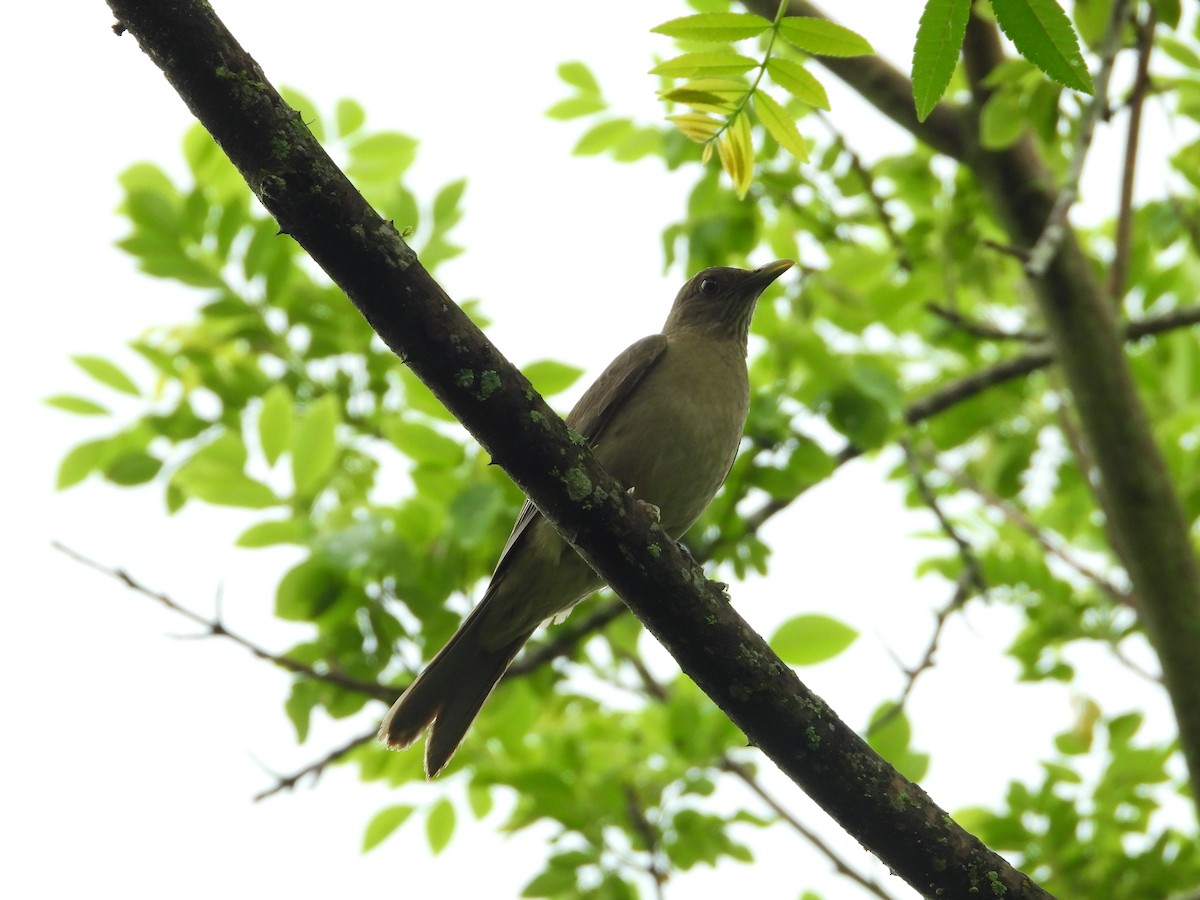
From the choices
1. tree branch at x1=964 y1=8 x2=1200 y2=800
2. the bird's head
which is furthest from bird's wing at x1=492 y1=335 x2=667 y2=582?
tree branch at x1=964 y1=8 x2=1200 y2=800

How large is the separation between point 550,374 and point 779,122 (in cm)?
158

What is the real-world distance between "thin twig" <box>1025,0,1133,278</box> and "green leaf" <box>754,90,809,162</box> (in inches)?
60.5

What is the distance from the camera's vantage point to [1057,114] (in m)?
4.58

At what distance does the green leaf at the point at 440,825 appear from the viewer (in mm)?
5121

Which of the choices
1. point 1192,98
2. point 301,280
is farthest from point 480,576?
point 1192,98

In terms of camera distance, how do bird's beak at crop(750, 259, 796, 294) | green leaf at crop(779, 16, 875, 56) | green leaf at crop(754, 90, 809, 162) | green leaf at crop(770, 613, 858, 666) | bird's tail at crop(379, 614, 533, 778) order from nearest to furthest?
→ green leaf at crop(779, 16, 875, 56), green leaf at crop(754, 90, 809, 162), green leaf at crop(770, 613, 858, 666), bird's tail at crop(379, 614, 533, 778), bird's beak at crop(750, 259, 796, 294)

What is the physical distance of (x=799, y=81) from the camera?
10.6 ft

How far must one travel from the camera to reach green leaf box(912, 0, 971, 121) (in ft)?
8.79

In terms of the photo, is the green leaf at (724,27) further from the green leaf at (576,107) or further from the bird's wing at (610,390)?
the green leaf at (576,107)

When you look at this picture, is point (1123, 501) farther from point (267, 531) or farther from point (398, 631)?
point (267, 531)

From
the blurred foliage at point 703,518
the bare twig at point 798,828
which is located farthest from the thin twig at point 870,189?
the bare twig at point 798,828

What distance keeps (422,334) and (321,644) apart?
240 cm

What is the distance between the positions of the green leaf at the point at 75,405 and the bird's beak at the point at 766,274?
3.05m

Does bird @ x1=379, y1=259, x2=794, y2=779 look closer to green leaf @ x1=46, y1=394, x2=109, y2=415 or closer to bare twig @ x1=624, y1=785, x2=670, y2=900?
bare twig @ x1=624, y1=785, x2=670, y2=900
